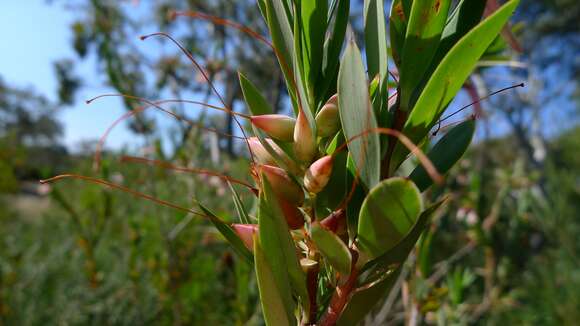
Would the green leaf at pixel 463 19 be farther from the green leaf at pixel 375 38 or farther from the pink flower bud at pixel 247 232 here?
the pink flower bud at pixel 247 232

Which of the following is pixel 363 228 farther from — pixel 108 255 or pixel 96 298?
pixel 108 255

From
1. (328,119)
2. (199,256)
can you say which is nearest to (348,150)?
(328,119)

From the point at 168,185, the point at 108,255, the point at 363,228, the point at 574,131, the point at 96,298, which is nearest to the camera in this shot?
the point at 363,228

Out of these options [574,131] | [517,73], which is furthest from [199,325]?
[574,131]

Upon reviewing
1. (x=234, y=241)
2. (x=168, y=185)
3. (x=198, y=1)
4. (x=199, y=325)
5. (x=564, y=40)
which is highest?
(x=198, y=1)

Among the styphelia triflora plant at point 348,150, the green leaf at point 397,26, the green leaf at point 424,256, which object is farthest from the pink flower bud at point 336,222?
the green leaf at point 424,256

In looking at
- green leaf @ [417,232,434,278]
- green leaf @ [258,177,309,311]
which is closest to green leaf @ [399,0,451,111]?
green leaf @ [258,177,309,311]
